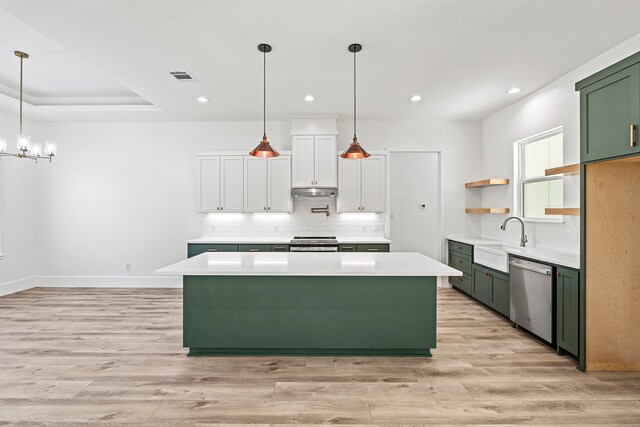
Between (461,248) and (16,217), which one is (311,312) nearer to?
(461,248)

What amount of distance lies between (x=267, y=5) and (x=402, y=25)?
1.15 metres

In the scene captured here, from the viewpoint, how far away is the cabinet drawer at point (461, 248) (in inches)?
193

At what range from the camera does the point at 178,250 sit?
5.83 metres

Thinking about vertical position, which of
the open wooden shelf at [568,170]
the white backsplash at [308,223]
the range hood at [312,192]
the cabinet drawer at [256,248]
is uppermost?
the open wooden shelf at [568,170]

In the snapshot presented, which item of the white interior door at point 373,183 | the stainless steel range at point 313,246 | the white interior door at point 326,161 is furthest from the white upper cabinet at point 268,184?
the white interior door at point 373,183

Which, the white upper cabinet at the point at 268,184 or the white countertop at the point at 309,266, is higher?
the white upper cabinet at the point at 268,184

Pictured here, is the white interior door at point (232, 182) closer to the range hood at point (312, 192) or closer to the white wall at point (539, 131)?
the range hood at point (312, 192)

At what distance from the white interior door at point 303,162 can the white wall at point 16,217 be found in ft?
15.3

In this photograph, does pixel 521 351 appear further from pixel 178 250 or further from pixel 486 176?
pixel 178 250

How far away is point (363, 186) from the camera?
5414 mm

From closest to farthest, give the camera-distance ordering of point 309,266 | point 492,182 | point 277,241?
point 309,266
point 492,182
point 277,241

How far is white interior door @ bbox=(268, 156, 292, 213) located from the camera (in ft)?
17.8

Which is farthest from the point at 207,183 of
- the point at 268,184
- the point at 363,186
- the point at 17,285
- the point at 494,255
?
the point at 494,255

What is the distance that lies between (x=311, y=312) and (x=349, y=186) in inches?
113
